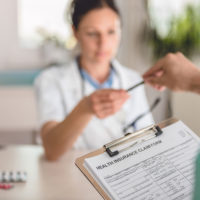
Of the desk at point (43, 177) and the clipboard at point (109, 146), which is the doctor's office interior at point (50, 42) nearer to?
the desk at point (43, 177)

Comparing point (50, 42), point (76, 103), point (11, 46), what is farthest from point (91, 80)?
point (11, 46)

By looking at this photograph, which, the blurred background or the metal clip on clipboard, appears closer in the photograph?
the metal clip on clipboard

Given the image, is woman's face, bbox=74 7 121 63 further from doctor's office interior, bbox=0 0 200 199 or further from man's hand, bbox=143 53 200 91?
doctor's office interior, bbox=0 0 200 199

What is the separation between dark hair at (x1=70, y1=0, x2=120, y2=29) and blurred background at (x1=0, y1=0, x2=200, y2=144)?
1.22 metres

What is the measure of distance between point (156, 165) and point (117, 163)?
2.8 inches

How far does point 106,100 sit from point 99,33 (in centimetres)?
44

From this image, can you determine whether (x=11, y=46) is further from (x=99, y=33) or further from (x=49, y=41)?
(x=99, y=33)

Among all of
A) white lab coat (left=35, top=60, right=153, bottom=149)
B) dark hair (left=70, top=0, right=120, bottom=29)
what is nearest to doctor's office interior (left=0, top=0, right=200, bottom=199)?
white lab coat (left=35, top=60, right=153, bottom=149)

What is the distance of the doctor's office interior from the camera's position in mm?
2641

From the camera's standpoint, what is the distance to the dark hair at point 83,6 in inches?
56.9

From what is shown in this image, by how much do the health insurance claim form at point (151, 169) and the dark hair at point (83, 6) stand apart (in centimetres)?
78

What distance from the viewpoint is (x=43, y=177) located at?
41.7 inches

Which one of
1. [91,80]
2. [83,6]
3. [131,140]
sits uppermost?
[83,6]

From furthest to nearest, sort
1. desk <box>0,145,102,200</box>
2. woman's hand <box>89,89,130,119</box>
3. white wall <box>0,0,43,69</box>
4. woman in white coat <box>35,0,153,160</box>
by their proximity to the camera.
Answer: white wall <box>0,0,43,69</box>, woman in white coat <box>35,0,153,160</box>, woman's hand <box>89,89,130,119</box>, desk <box>0,145,102,200</box>
